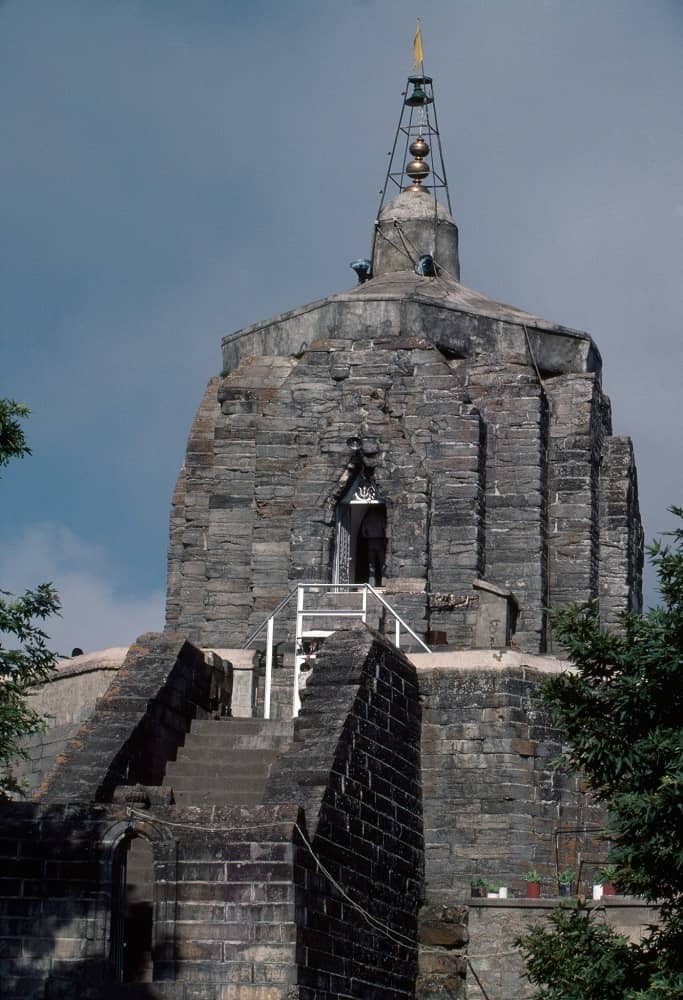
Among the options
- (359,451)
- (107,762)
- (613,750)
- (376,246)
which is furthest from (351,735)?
(376,246)

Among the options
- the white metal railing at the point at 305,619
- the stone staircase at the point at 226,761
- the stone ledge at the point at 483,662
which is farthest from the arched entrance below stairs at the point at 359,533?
the stone staircase at the point at 226,761

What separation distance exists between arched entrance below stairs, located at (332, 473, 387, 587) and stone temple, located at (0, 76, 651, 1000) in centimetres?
4

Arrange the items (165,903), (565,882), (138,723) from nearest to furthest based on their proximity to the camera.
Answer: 1. (165,903)
2. (138,723)
3. (565,882)

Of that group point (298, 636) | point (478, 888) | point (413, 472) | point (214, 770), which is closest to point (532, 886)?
point (478, 888)

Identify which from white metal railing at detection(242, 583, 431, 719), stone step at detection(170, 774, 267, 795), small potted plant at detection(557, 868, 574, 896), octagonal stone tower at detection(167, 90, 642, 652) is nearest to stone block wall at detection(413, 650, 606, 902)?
small potted plant at detection(557, 868, 574, 896)

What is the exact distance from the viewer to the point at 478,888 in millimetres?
26828

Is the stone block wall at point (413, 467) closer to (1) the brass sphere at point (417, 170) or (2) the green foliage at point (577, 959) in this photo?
(1) the brass sphere at point (417, 170)

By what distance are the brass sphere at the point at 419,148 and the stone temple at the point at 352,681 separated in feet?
0.30

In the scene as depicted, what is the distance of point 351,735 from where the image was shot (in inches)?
993

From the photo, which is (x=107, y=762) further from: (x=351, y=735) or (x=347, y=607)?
(x=347, y=607)

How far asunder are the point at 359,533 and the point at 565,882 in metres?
8.20

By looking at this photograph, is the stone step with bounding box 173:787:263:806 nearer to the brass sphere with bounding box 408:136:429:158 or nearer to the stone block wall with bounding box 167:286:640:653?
the stone block wall with bounding box 167:286:640:653

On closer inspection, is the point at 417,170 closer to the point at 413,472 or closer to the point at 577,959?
the point at 413,472

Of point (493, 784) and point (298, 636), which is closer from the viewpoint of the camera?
point (493, 784)
